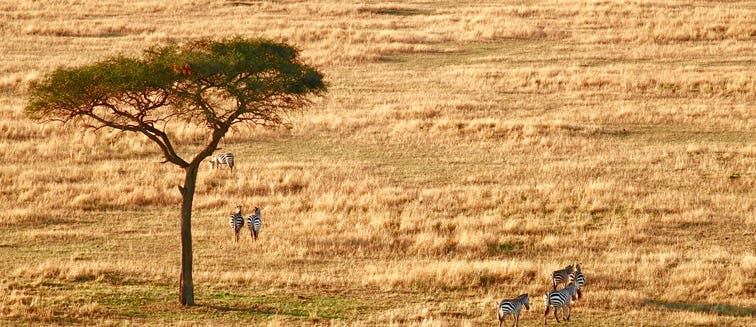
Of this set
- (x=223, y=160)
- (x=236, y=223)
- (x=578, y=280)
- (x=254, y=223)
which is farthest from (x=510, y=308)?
(x=223, y=160)

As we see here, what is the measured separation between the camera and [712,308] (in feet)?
69.7

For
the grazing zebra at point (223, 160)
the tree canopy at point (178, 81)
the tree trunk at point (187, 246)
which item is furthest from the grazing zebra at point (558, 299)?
the grazing zebra at point (223, 160)

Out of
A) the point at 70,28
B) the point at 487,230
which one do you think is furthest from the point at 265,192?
the point at 70,28

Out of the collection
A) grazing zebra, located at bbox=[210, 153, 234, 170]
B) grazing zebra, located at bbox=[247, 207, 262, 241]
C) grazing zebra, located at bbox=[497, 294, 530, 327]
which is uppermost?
grazing zebra, located at bbox=[210, 153, 234, 170]

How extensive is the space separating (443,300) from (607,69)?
98.4ft

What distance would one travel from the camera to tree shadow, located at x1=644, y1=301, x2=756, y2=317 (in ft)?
68.7

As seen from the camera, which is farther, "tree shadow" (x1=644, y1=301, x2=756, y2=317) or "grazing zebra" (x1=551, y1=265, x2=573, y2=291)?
"grazing zebra" (x1=551, y1=265, x2=573, y2=291)

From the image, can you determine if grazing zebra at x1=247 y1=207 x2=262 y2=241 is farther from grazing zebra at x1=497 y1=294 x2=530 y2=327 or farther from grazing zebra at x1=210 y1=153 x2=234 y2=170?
grazing zebra at x1=497 y1=294 x2=530 y2=327

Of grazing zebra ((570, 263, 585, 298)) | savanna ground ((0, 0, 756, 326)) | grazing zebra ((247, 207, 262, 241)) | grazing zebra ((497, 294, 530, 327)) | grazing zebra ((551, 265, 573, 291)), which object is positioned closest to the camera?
grazing zebra ((497, 294, 530, 327))

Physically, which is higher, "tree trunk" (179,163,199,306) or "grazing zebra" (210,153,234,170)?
"grazing zebra" (210,153,234,170)

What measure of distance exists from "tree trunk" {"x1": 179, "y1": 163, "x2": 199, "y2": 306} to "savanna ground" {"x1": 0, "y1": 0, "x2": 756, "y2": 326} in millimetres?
329

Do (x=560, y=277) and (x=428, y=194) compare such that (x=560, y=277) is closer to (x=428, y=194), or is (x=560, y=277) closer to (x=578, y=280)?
(x=578, y=280)

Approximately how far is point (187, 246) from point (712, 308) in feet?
30.6

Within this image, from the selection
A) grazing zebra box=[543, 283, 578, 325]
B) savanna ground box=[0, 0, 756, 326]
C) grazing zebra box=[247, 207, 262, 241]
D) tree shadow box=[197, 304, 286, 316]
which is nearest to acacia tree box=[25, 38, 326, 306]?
tree shadow box=[197, 304, 286, 316]
